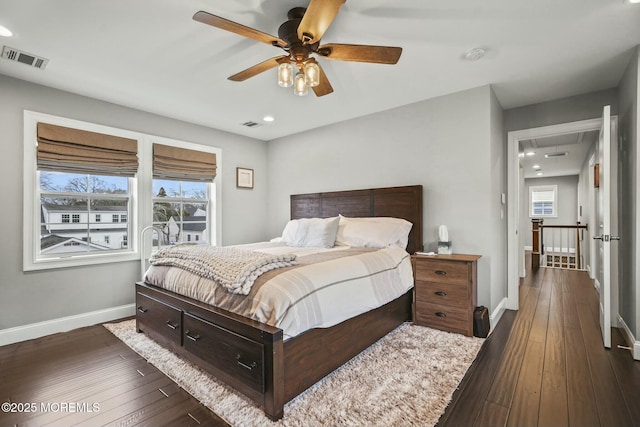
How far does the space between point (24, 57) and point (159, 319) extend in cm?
250

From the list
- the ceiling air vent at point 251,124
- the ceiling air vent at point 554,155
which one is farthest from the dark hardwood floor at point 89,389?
the ceiling air vent at point 554,155

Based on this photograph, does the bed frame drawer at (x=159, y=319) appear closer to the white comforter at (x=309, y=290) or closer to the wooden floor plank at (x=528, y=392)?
the white comforter at (x=309, y=290)

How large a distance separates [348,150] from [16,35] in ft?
11.2

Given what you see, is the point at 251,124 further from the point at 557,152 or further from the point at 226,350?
the point at 557,152

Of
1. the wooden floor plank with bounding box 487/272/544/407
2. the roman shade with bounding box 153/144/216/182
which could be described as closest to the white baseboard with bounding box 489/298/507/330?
the wooden floor plank with bounding box 487/272/544/407

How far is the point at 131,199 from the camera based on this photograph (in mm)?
3740

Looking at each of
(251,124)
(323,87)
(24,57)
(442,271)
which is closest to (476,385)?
(442,271)

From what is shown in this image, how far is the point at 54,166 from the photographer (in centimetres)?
312

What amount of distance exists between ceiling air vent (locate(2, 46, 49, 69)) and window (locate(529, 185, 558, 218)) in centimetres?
1216

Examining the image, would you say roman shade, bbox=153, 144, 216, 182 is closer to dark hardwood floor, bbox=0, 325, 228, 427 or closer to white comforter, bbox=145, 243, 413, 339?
white comforter, bbox=145, 243, 413, 339

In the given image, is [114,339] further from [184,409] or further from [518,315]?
[518,315]

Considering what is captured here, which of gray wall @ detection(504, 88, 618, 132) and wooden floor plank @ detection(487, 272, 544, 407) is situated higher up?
gray wall @ detection(504, 88, 618, 132)

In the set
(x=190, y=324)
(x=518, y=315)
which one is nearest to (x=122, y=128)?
(x=190, y=324)

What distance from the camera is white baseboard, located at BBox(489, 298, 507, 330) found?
3145 millimetres
